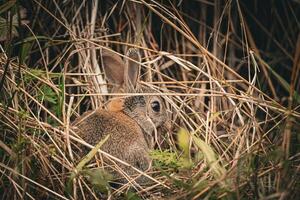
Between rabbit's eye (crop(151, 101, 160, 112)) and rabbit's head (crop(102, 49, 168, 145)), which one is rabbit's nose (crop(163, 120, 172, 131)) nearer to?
rabbit's head (crop(102, 49, 168, 145))

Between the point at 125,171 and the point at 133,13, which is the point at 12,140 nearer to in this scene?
the point at 125,171

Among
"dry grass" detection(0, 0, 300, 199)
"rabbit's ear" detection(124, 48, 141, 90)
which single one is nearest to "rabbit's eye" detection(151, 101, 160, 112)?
"dry grass" detection(0, 0, 300, 199)

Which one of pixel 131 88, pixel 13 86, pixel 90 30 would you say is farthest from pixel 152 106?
pixel 13 86

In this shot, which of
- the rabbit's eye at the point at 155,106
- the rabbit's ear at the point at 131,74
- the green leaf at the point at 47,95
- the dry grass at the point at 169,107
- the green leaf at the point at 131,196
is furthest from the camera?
the rabbit's eye at the point at 155,106

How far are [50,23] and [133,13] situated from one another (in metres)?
0.76

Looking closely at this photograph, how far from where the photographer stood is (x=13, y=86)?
404 cm

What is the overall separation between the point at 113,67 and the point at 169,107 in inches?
23.9

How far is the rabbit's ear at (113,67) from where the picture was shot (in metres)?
4.82

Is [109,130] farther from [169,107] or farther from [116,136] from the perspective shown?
[169,107]

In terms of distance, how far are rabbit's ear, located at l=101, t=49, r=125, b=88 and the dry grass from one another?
0.13 meters

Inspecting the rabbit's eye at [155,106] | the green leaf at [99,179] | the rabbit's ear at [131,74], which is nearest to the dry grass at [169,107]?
the green leaf at [99,179]

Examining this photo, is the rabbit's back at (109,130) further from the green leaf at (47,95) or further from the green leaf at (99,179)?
the green leaf at (99,179)

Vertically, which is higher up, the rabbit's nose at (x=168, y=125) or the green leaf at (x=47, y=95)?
the green leaf at (x=47, y=95)

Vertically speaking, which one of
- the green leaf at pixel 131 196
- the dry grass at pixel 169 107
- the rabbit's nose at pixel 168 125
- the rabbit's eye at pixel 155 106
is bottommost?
the rabbit's nose at pixel 168 125
